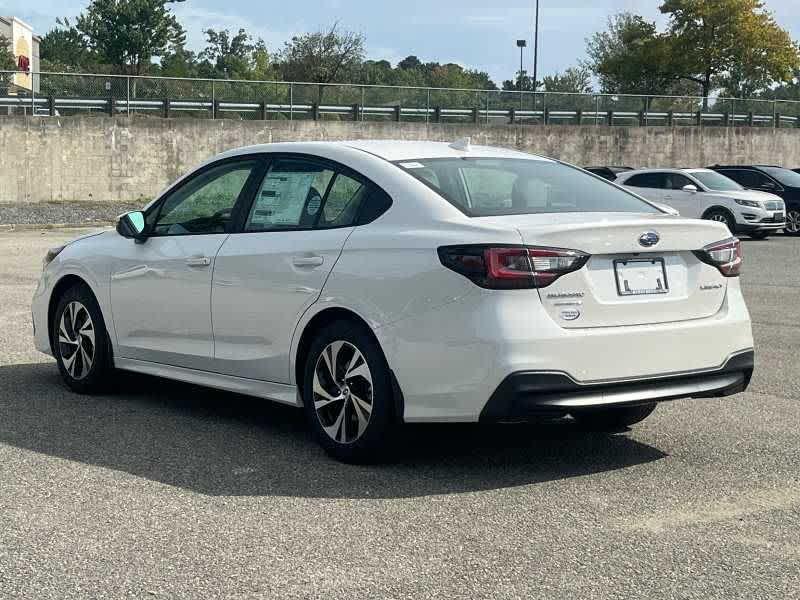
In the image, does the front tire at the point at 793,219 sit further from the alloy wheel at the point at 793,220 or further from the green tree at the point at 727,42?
the green tree at the point at 727,42

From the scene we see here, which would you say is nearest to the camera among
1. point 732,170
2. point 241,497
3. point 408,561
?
point 408,561

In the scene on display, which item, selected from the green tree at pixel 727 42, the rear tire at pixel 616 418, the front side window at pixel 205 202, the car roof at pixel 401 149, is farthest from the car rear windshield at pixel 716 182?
the green tree at pixel 727 42

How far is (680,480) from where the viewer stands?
5.70 metres

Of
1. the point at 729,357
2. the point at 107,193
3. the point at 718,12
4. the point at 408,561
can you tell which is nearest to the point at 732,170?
the point at 107,193

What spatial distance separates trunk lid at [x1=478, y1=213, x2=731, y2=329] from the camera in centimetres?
544

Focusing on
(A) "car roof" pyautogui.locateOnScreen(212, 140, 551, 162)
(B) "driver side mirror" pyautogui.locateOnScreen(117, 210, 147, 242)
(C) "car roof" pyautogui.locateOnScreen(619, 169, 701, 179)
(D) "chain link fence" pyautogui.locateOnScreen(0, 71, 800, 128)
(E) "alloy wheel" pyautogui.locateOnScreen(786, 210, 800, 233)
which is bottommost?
(E) "alloy wheel" pyautogui.locateOnScreen(786, 210, 800, 233)

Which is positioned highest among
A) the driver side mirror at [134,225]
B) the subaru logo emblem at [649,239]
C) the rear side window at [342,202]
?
the rear side window at [342,202]

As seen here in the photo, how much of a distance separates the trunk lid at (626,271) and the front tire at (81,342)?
3092 millimetres

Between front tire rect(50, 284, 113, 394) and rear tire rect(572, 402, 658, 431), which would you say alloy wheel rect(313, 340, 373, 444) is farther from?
front tire rect(50, 284, 113, 394)

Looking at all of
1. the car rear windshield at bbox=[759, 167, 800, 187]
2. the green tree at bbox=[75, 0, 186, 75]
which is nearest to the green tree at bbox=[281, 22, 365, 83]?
the green tree at bbox=[75, 0, 186, 75]

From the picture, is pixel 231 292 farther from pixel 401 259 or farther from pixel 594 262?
pixel 594 262

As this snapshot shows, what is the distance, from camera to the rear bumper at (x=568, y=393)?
Answer: 5352 millimetres

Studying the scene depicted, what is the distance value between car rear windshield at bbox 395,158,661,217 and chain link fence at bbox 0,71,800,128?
103 feet

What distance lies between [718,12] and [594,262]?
211 feet
